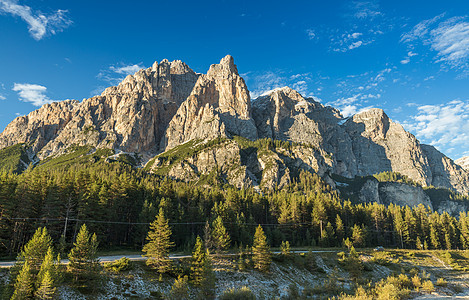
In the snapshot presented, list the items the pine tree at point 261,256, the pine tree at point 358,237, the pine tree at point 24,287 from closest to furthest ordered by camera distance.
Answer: the pine tree at point 24,287 → the pine tree at point 261,256 → the pine tree at point 358,237

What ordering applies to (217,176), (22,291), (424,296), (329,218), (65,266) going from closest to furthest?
(22,291)
(65,266)
(424,296)
(329,218)
(217,176)

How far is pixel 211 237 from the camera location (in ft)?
172

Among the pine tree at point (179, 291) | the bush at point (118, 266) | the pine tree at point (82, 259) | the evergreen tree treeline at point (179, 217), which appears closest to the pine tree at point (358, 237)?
the evergreen tree treeline at point (179, 217)

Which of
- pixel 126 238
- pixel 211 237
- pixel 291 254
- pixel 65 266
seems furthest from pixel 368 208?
pixel 65 266

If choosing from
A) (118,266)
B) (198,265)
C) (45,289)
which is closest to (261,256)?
(198,265)

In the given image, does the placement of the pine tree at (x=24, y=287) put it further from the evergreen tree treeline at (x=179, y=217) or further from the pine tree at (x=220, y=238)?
the pine tree at (x=220, y=238)

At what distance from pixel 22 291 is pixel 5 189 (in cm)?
3349

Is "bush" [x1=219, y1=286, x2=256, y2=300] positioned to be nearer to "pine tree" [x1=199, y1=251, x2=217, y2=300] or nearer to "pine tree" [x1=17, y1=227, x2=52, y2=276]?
"pine tree" [x1=199, y1=251, x2=217, y2=300]

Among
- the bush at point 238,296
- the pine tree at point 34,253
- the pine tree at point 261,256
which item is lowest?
the bush at point 238,296

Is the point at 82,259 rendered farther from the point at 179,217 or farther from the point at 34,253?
the point at 179,217

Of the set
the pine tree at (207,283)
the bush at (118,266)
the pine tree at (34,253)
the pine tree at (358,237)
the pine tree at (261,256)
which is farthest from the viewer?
the pine tree at (358,237)

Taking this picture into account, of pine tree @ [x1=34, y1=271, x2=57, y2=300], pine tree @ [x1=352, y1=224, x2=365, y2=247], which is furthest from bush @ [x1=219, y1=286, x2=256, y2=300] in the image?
pine tree @ [x1=352, y1=224, x2=365, y2=247]

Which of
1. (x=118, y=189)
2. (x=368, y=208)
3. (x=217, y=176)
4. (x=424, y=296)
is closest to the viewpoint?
(x=424, y=296)

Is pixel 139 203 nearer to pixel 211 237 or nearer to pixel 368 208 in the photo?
pixel 211 237
